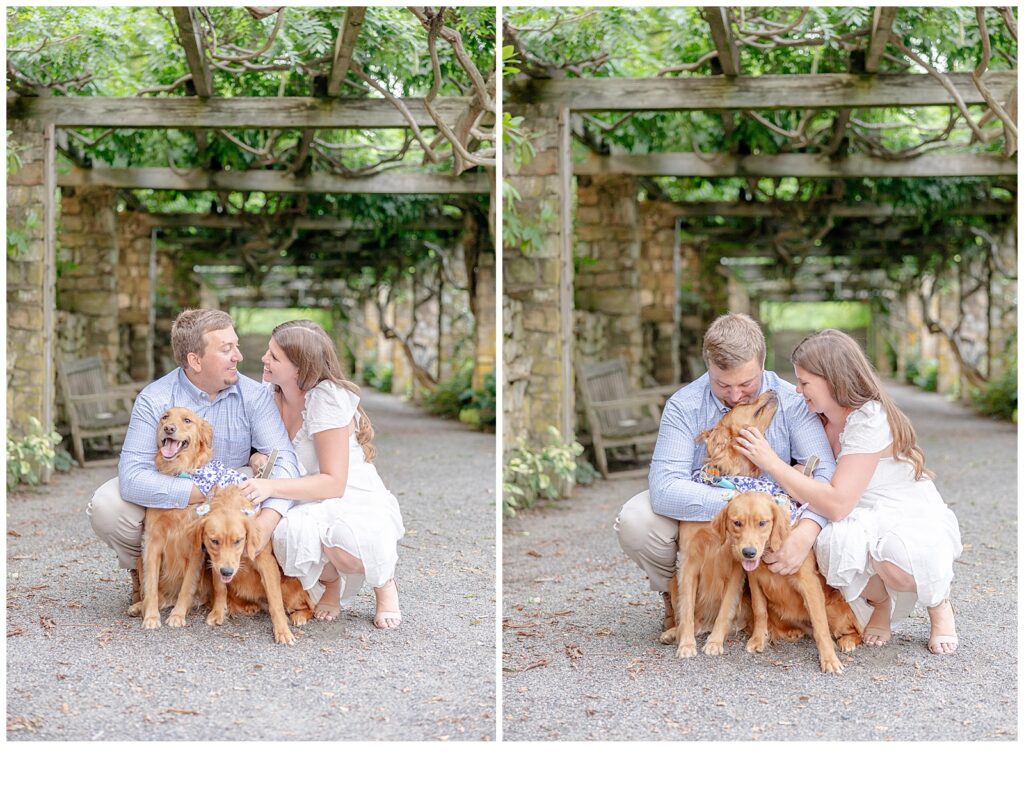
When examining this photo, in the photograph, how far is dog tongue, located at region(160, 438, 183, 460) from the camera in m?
3.49

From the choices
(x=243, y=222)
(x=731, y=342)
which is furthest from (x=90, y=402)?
(x=731, y=342)

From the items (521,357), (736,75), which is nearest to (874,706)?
(521,357)

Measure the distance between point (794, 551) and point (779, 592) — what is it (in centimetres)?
20

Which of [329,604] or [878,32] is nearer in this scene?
[329,604]

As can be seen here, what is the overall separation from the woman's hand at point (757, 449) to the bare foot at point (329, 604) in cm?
150

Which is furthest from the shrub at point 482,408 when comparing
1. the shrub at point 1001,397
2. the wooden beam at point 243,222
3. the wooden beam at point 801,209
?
the shrub at point 1001,397

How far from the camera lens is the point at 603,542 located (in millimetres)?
5680

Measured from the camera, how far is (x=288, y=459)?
368 cm

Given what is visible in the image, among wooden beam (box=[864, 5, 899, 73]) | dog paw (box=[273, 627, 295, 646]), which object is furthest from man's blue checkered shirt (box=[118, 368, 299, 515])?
wooden beam (box=[864, 5, 899, 73])

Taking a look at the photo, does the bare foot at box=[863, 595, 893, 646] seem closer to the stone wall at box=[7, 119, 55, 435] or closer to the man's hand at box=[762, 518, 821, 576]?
the man's hand at box=[762, 518, 821, 576]

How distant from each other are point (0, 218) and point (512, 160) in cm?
389

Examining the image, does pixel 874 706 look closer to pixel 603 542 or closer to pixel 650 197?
pixel 603 542

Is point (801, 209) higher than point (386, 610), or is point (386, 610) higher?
point (801, 209)

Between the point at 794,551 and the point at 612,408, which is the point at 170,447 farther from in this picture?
the point at 612,408
